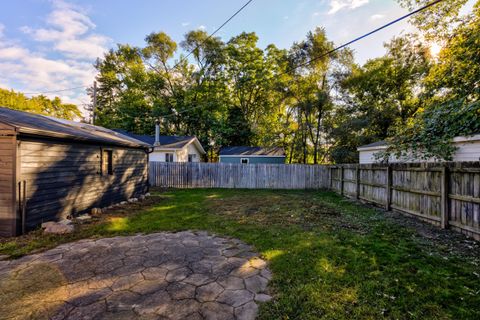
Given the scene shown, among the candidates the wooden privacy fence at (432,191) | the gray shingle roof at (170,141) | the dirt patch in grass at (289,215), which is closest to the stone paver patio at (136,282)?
the dirt patch in grass at (289,215)

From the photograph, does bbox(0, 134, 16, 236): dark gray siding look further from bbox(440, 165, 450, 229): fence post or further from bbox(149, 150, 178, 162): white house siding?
bbox(149, 150, 178, 162): white house siding

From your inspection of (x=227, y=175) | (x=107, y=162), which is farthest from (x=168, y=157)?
(x=107, y=162)

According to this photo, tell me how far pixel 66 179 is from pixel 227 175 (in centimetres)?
816

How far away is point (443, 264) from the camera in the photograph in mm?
3070

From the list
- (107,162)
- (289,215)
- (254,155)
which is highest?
(254,155)

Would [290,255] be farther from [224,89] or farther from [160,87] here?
[160,87]

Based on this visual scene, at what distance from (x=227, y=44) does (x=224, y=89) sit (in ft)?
16.0

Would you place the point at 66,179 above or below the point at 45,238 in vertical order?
above

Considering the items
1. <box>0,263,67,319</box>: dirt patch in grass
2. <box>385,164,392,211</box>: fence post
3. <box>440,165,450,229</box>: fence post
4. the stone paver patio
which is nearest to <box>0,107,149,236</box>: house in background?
the stone paver patio

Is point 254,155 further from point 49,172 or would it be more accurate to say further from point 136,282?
point 136,282

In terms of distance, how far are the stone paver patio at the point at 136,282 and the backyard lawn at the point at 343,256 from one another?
36 centimetres

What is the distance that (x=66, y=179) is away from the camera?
5633 mm

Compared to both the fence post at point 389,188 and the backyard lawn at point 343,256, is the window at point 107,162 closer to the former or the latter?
the backyard lawn at point 343,256

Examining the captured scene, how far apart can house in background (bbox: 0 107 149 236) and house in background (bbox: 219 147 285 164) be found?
13675 millimetres
